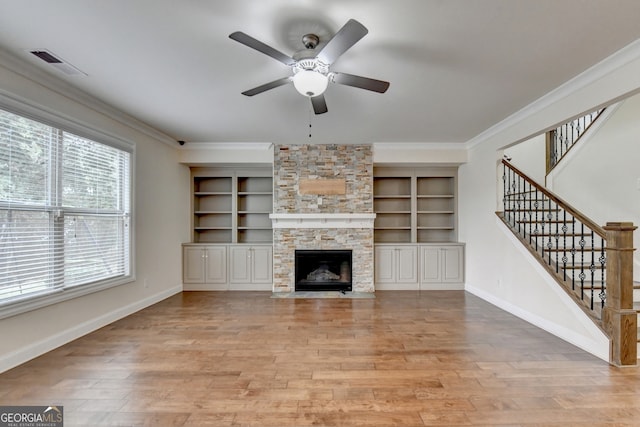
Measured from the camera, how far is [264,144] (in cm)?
491

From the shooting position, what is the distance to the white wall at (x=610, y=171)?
353 cm

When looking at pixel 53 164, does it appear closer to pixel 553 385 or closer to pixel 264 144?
pixel 264 144

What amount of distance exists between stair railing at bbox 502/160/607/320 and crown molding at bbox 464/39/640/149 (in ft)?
2.47

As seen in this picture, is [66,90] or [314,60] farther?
[66,90]

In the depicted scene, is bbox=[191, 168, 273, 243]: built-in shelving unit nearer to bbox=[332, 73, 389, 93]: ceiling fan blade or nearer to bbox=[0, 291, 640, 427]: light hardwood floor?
bbox=[0, 291, 640, 427]: light hardwood floor

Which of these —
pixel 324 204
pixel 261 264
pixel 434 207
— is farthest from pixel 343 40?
pixel 434 207

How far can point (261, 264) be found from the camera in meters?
5.17

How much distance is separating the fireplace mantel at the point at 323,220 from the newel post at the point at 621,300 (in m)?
2.96

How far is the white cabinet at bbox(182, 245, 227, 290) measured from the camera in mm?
5163

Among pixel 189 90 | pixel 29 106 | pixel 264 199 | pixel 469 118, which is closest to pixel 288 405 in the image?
pixel 189 90

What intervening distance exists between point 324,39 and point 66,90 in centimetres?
267

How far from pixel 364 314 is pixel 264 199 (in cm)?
298

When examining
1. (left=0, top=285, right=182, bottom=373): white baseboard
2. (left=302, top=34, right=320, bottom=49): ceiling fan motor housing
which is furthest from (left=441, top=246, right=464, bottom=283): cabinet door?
(left=0, top=285, right=182, bottom=373): white baseboard

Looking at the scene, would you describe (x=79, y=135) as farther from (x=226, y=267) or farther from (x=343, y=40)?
(x=343, y=40)
